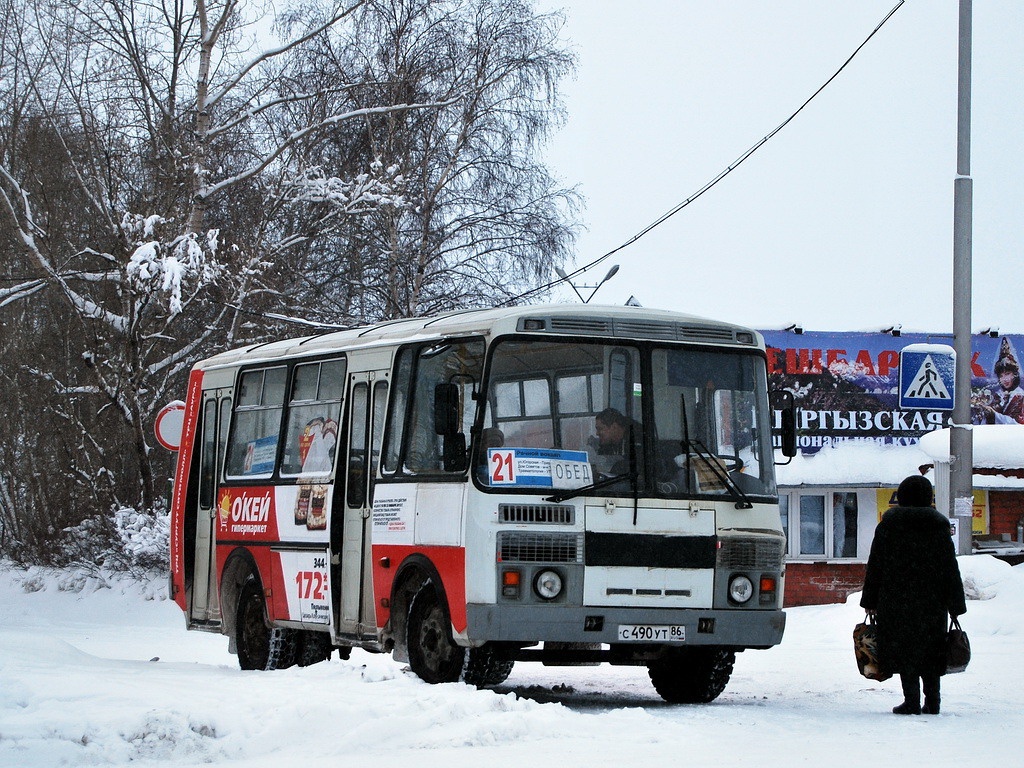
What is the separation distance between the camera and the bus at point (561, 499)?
39.1ft

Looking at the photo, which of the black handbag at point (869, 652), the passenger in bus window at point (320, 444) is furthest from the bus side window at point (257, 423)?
the black handbag at point (869, 652)

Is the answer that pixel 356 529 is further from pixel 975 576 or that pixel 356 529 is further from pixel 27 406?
pixel 27 406

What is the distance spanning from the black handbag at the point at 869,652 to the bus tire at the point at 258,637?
5908 mm

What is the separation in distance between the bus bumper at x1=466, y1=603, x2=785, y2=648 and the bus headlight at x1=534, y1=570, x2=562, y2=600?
82 millimetres

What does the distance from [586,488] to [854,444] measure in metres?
25.4

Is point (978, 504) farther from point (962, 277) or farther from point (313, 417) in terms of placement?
point (313, 417)

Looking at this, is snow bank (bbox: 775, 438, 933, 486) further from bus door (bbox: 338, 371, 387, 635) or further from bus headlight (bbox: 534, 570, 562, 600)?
bus headlight (bbox: 534, 570, 562, 600)

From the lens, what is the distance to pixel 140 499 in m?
31.1

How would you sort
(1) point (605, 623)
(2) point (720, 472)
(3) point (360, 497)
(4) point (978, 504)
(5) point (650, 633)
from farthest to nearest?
1. (4) point (978, 504)
2. (3) point (360, 497)
3. (2) point (720, 472)
4. (5) point (650, 633)
5. (1) point (605, 623)

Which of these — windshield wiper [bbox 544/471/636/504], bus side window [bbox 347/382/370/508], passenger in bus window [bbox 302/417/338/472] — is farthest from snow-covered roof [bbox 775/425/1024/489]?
windshield wiper [bbox 544/471/636/504]

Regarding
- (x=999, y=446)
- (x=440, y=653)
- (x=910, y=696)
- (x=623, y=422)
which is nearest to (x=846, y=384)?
(x=999, y=446)

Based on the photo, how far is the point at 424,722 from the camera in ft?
32.1

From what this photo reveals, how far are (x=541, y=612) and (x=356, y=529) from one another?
2.62m

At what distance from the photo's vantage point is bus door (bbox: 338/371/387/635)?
13.7 meters
